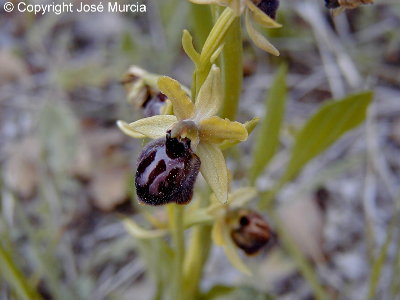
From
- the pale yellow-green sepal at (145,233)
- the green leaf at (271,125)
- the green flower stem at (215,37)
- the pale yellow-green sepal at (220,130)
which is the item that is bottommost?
the pale yellow-green sepal at (145,233)

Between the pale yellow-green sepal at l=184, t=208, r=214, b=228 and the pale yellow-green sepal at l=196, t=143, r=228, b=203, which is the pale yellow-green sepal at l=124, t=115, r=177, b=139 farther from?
the pale yellow-green sepal at l=184, t=208, r=214, b=228

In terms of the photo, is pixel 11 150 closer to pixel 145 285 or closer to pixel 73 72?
pixel 73 72

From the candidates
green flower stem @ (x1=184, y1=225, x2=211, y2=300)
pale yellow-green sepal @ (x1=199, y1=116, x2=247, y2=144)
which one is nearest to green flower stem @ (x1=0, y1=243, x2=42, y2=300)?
green flower stem @ (x1=184, y1=225, x2=211, y2=300)

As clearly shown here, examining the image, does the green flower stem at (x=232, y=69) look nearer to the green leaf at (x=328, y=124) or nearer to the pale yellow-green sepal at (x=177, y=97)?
the pale yellow-green sepal at (x=177, y=97)

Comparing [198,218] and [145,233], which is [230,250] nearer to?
[198,218]

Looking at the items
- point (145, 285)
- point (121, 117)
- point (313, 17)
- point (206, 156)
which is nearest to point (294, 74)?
point (313, 17)

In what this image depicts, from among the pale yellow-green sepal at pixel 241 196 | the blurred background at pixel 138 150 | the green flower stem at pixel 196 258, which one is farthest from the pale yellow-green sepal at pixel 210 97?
the blurred background at pixel 138 150
